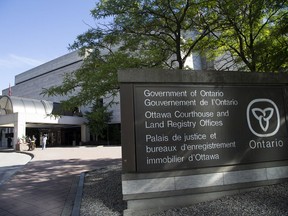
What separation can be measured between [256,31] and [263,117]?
4.32m

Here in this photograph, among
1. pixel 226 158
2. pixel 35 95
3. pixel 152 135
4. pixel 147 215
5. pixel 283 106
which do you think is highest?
pixel 35 95

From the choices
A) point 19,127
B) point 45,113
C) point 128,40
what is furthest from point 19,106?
point 128,40

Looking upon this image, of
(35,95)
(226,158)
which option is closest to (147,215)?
(226,158)

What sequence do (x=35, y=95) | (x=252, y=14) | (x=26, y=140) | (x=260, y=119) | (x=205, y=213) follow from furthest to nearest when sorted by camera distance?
(x=35, y=95)
(x=26, y=140)
(x=252, y=14)
(x=260, y=119)
(x=205, y=213)

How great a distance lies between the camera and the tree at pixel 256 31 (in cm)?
784

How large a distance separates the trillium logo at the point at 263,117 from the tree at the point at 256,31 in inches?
102

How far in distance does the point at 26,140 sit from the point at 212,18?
2616 centimetres

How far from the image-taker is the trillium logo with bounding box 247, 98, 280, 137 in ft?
19.1

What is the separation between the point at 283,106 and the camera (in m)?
6.08

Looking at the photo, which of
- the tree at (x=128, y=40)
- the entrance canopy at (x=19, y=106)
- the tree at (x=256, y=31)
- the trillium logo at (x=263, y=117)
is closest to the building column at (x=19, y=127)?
the entrance canopy at (x=19, y=106)

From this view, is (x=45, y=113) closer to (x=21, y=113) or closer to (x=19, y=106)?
(x=19, y=106)

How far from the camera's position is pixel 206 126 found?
558 centimetres

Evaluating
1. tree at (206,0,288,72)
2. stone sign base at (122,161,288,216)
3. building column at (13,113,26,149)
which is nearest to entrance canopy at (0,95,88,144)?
building column at (13,113,26,149)

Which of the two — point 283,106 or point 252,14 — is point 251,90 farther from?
point 252,14
